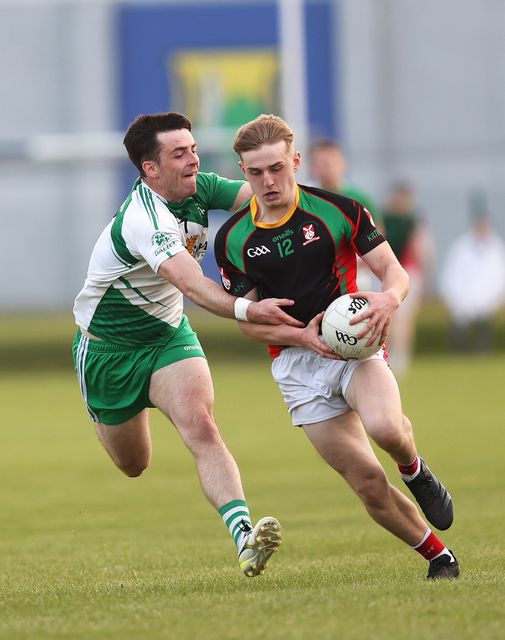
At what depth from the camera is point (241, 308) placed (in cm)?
688

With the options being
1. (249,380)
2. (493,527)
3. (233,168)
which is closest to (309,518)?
(493,527)

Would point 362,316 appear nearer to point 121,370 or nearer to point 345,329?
point 345,329

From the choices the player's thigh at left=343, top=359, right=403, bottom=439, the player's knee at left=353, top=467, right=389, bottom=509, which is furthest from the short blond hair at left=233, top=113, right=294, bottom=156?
the player's knee at left=353, top=467, right=389, bottom=509

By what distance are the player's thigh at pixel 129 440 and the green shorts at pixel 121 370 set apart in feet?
0.17

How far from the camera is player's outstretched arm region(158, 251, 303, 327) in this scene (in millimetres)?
6801

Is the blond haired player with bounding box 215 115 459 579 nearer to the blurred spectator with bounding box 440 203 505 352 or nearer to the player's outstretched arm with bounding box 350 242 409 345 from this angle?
the player's outstretched arm with bounding box 350 242 409 345

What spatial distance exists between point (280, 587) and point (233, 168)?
2526 cm

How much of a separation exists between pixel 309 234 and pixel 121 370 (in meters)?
1.43

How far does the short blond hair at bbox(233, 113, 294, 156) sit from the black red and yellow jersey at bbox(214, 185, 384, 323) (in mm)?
305

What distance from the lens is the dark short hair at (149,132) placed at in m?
7.41

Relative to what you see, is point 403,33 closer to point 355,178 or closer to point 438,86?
point 438,86

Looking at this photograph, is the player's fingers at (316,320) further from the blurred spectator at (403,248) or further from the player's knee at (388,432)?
the blurred spectator at (403,248)

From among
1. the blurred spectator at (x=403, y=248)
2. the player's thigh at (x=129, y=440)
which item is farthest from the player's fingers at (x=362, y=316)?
the blurred spectator at (x=403, y=248)

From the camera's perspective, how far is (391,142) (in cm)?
3778
